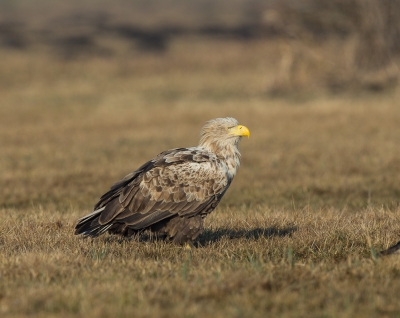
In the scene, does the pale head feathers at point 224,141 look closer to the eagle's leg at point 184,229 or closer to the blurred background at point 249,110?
the eagle's leg at point 184,229

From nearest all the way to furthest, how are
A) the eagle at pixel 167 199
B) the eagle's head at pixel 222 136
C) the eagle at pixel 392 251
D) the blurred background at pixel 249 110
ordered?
1. the eagle at pixel 392 251
2. the eagle at pixel 167 199
3. the eagle's head at pixel 222 136
4. the blurred background at pixel 249 110

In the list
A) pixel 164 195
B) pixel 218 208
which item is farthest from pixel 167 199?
pixel 218 208

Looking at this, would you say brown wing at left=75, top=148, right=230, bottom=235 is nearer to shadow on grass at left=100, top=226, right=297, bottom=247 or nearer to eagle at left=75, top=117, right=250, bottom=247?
eagle at left=75, top=117, right=250, bottom=247

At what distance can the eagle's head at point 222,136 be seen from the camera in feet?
25.5

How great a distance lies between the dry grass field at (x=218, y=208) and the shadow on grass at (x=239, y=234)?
3cm

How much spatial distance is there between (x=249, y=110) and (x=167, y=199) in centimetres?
1440

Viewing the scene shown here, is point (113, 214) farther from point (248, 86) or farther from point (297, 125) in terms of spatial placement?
point (248, 86)

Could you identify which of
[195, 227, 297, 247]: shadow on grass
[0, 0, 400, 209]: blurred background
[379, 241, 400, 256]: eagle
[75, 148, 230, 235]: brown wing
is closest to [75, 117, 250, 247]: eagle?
[75, 148, 230, 235]: brown wing

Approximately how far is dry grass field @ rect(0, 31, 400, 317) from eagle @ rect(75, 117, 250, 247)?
0.69 ft

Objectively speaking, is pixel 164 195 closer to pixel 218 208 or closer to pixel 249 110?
pixel 218 208

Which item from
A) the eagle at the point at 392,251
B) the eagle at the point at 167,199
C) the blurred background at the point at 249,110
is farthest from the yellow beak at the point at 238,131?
the blurred background at the point at 249,110

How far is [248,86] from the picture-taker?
96.7 feet

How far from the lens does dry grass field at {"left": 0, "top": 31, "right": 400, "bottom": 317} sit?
17.0 feet

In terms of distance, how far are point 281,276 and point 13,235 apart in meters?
3.39
